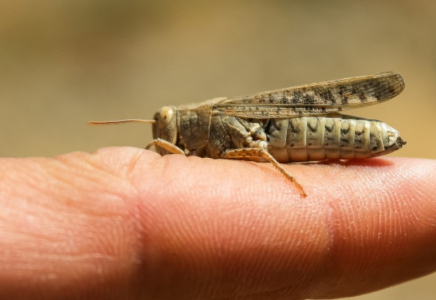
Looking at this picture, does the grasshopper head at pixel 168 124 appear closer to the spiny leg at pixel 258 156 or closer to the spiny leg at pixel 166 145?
the spiny leg at pixel 166 145

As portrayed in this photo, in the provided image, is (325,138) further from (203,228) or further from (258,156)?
(203,228)

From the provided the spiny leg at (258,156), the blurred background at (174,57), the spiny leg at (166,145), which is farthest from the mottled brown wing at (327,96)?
the blurred background at (174,57)

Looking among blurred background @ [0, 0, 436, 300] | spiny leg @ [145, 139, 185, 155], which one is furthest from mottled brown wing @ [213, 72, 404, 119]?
blurred background @ [0, 0, 436, 300]

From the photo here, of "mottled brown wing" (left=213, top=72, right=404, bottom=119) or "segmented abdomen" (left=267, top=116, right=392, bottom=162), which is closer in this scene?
"segmented abdomen" (left=267, top=116, right=392, bottom=162)

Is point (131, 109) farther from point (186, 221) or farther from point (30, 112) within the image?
point (186, 221)

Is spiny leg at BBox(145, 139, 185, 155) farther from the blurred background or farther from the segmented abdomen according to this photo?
the blurred background

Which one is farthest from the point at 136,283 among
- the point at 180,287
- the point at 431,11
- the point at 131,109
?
the point at 431,11
